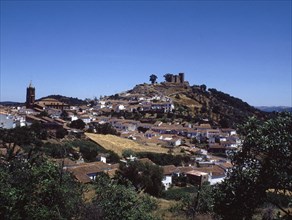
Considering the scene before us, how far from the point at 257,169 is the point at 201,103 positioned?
364 ft

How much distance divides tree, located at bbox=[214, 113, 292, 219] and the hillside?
80297 mm

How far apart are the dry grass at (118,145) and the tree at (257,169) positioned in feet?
152

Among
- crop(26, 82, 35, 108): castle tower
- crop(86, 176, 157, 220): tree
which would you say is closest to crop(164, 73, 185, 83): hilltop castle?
crop(26, 82, 35, 108): castle tower

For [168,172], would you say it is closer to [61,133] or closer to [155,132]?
[61,133]

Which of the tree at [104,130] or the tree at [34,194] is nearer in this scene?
the tree at [34,194]

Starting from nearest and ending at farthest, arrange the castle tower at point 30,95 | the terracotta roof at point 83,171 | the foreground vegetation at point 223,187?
the foreground vegetation at point 223,187 < the terracotta roof at point 83,171 < the castle tower at point 30,95

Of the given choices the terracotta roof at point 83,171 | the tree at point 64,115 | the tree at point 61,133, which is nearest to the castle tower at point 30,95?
the tree at point 64,115

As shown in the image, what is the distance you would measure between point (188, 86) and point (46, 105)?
203ft

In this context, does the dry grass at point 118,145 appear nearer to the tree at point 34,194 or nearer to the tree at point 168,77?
the tree at point 34,194

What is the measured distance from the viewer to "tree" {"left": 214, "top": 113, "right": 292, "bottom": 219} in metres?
10.9

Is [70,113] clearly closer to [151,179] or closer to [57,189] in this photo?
[151,179]

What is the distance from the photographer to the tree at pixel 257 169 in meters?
10.9

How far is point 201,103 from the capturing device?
121 m

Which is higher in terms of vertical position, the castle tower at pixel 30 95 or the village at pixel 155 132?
the castle tower at pixel 30 95
